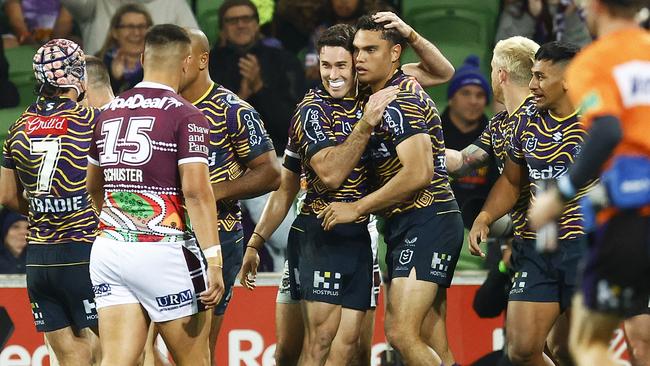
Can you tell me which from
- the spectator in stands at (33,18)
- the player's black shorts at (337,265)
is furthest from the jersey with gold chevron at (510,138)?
the spectator in stands at (33,18)

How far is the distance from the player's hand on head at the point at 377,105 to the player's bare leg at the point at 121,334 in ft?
6.13

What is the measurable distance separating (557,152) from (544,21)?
425 centimetres

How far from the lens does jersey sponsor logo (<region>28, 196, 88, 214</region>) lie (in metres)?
7.14

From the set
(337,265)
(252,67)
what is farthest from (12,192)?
(252,67)

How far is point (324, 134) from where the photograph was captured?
7.17 m

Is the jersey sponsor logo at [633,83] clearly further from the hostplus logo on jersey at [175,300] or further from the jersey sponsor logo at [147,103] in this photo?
the hostplus logo on jersey at [175,300]

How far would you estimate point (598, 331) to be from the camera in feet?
16.0

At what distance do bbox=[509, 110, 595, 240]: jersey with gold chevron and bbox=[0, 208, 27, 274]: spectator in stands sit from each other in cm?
469

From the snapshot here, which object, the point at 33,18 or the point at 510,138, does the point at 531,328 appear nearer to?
the point at 510,138

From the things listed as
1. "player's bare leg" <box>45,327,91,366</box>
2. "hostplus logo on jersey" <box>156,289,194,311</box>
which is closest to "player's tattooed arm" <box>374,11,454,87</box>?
"hostplus logo on jersey" <box>156,289,194,311</box>

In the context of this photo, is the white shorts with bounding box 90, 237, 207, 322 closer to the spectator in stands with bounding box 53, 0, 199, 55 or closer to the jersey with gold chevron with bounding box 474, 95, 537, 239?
the jersey with gold chevron with bounding box 474, 95, 537, 239

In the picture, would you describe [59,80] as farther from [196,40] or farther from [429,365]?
[429,365]

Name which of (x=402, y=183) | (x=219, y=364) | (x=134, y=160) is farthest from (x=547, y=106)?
(x=219, y=364)

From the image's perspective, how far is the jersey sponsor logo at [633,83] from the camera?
185 inches
